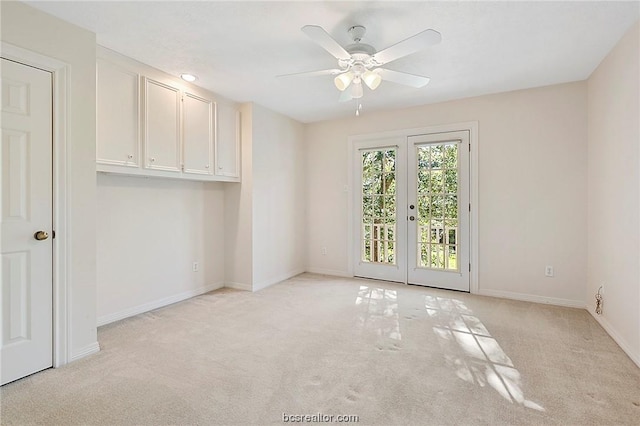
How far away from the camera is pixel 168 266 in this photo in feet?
11.8

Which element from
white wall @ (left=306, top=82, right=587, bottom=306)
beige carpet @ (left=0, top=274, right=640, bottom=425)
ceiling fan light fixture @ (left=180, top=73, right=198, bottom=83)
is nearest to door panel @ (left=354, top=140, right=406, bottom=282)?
white wall @ (left=306, top=82, right=587, bottom=306)

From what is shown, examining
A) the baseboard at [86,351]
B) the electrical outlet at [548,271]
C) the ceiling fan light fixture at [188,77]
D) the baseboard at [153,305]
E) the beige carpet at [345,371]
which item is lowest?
the beige carpet at [345,371]

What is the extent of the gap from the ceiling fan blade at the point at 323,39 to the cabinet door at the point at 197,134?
6.45 ft

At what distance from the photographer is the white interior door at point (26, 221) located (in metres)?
1.99

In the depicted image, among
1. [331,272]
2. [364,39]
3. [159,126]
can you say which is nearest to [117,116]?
[159,126]

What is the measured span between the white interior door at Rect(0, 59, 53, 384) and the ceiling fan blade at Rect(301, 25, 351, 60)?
1.84 meters

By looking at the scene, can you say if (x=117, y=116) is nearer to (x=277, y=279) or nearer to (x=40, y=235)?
(x=40, y=235)

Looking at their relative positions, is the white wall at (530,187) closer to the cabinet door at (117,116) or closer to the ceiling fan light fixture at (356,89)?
the ceiling fan light fixture at (356,89)

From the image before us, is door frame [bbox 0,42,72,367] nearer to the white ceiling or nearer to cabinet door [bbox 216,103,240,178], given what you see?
the white ceiling

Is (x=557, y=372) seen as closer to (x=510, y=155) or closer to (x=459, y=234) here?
(x=459, y=234)

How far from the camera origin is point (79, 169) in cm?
232

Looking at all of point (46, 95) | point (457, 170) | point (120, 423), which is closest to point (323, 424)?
point (120, 423)

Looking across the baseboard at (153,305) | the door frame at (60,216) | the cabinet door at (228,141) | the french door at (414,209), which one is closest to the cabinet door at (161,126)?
the cabinet door at (228,141)

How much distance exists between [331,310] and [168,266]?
1914 mm
